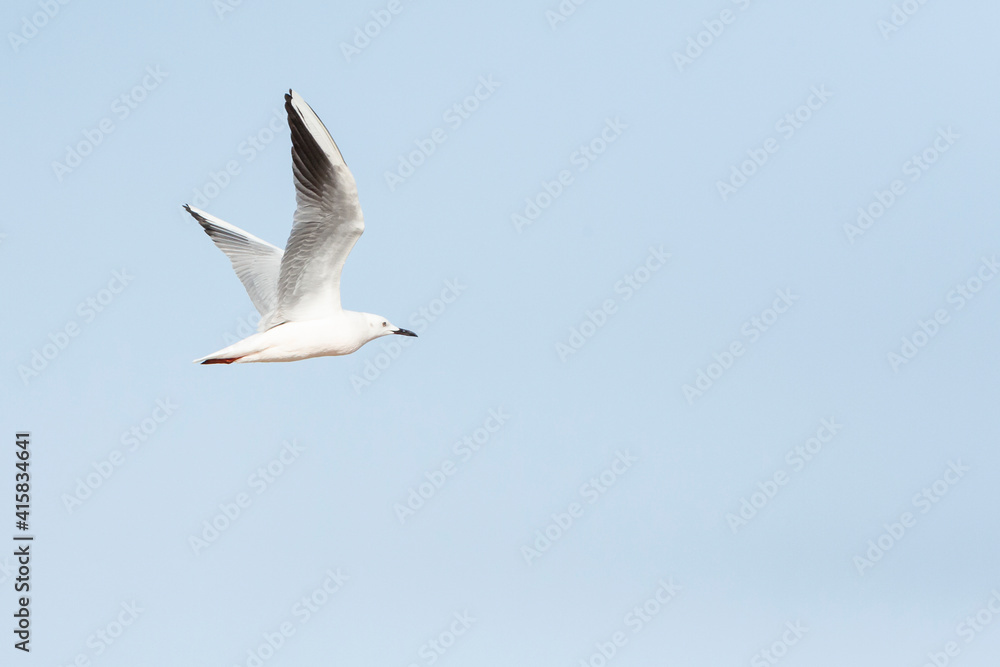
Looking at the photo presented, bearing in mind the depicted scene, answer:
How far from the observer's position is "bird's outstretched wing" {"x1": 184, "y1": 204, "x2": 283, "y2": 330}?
34.2 feet

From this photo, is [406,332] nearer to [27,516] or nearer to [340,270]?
[340,270]

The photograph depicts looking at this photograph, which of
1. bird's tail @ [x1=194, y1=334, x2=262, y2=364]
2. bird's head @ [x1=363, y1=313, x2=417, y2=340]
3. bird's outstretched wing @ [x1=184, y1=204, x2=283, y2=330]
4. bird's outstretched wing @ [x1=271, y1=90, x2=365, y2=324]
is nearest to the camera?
bird's outstretched wing @ [x1=271, y1=90, x2=365, y2=324]

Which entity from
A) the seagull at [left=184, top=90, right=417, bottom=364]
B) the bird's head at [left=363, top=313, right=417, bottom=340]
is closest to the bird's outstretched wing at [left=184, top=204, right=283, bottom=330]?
the seagull at [left=184, top=90, right=417, bottom=364]

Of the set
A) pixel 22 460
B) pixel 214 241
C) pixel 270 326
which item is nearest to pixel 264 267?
pixel 214 241

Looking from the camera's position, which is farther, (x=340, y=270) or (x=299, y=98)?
(x=340, y=270)

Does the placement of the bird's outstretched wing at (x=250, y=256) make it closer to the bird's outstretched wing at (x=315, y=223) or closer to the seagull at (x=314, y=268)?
the seagull at (x=314, y=268)

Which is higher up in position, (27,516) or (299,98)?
(299,98)

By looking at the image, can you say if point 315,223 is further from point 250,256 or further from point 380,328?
point 250,256

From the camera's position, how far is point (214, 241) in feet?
36.7

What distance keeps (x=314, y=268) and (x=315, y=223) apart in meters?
0.44

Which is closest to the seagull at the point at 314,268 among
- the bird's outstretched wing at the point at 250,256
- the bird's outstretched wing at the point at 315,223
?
the bird's outstretched wing at the point at 315,223

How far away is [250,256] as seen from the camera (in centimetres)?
1094

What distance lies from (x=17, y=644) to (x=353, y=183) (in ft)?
15.0

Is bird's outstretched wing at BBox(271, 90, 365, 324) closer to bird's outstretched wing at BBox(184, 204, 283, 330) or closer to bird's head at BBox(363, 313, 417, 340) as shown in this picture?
bird's head at BBox(363, 313, 417, 340)
